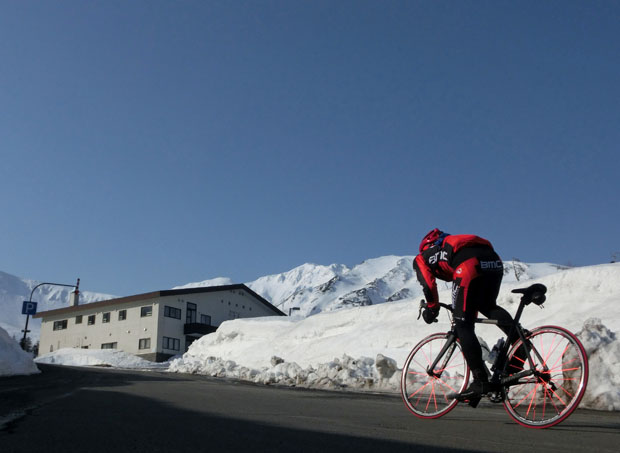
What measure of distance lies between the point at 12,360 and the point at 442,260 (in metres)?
14.3

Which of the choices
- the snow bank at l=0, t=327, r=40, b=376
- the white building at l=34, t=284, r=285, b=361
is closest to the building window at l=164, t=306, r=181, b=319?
the white building at l=34, t=284, r=285, b=361

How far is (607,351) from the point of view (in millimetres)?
7672

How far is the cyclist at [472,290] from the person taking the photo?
15.1 ft

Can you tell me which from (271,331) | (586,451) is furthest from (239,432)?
(271,331)

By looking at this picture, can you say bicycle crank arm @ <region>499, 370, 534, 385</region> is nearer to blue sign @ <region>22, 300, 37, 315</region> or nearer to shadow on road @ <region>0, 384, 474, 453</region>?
shadow on road @ <region>0, 384, 474, 453</region>

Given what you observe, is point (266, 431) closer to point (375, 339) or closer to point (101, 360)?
point (375, 339)

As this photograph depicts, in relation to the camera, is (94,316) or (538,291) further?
(94,316)

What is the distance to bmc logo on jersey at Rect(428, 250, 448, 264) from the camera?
492 cm

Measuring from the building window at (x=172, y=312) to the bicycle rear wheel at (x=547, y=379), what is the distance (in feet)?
151

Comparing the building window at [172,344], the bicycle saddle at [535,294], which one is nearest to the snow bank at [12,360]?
the bicycle saddle at [535,294]

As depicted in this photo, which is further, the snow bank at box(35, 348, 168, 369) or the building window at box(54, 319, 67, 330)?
the building window at box(54, 319, 67, 330)

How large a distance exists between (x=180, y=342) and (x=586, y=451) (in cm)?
4856

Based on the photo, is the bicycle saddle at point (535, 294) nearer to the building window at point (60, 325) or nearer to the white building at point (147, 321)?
the white building at point (147, 321)

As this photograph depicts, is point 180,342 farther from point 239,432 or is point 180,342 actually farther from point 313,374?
point 239,432
